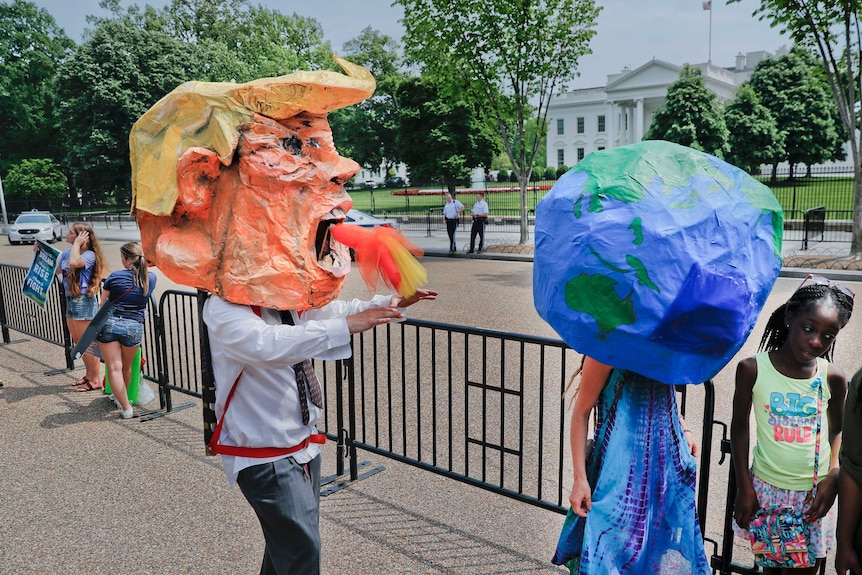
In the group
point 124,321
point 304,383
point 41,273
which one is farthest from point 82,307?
point 304,383

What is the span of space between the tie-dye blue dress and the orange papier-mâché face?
1.11 meters

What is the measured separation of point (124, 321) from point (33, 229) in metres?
25.3

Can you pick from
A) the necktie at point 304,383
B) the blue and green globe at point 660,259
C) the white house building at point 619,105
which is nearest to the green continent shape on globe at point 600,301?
the blue and green globe at point 660,259

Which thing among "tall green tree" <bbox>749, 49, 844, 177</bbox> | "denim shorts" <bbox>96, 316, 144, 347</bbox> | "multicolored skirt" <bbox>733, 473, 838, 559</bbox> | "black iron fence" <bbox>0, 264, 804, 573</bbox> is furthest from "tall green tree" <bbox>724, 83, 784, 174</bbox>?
"multicolored skirt" <bbox>733, 473, 838, 559</bbox>

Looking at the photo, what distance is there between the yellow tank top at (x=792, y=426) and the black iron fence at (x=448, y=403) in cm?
33

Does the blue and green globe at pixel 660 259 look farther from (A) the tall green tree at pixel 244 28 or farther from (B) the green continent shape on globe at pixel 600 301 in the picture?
(A) the tall green tree at pixel 244 28

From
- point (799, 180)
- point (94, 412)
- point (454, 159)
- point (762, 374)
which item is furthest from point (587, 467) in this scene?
point (799, 180)

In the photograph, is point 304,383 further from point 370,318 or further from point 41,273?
point 41,273

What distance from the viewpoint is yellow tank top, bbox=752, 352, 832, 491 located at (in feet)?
8.51

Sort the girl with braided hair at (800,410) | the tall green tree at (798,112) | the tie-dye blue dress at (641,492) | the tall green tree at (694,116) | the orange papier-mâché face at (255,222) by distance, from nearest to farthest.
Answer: the tie-dye blue dress at (641,492) → the orange papier-mâché face at (255,222) → the girl with braided hair at (800,410) → the tall green tree at (694,116) → the tall green tree at (798,112)

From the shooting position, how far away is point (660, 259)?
1778 mm

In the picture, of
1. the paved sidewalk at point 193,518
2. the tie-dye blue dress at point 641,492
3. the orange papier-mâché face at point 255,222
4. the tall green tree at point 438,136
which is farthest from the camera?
the tall green tree at point 438,136

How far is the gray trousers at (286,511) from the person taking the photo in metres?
2.46

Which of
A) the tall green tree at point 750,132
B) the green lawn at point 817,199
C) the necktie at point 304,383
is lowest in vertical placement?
the necktie at point 304,383
